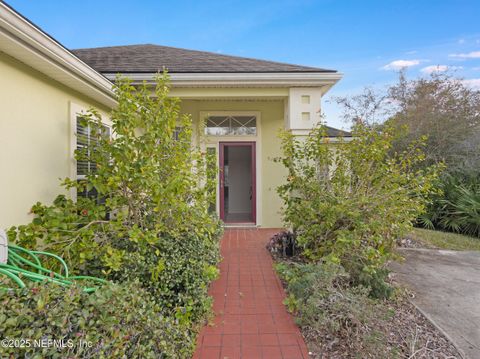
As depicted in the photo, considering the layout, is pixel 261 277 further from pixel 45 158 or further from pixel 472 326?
pixel 45 158

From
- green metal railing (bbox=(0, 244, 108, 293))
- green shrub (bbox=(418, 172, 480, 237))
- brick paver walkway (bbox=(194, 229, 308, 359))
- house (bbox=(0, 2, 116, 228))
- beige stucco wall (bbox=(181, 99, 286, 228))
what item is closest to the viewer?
green metal railing (bbox=(0, 244, 108, 293))

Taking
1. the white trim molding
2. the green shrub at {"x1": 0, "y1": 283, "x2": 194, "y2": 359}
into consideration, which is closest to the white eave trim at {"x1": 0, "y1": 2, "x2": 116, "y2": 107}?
the white trim molding

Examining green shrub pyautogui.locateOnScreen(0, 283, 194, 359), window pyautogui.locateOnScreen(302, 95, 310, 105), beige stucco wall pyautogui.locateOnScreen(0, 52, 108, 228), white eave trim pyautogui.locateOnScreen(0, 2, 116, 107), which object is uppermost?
window pyautogui.locateOnScreen(302, 95, 310, 105)

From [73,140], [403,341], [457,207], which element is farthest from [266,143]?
[457,207]

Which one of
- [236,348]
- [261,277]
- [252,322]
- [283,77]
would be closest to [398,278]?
[261,277]

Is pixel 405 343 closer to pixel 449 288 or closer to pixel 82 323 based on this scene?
pixel 449 288

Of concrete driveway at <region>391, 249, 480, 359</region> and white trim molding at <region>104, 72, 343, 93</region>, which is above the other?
white trim molding at <region>104, 72, 343, 93</region>

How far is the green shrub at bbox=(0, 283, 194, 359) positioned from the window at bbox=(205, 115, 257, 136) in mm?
5620

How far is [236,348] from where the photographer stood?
101 inches

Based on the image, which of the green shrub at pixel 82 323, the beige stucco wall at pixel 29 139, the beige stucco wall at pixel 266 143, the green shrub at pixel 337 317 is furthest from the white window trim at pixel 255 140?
the green shrub at pixel 82 323

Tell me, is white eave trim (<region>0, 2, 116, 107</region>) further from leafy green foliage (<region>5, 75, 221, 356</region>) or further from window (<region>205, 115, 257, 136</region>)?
window (<region>205, 115, 257, 136</region>)

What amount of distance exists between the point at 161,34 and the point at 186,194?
11004mm

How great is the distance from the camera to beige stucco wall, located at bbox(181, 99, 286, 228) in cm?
720

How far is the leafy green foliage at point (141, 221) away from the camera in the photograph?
9.27 ft
